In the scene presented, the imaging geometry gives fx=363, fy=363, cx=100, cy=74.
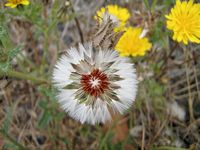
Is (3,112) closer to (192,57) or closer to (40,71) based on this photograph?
(40,71)

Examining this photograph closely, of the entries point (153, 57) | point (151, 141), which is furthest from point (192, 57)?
point (151, 141)

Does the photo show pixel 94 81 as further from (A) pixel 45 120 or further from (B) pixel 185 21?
(A) pixel 45 120

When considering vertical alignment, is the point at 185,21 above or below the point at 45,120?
above

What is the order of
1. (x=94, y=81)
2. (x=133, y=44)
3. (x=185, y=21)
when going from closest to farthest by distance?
(x=94, y=81), (x=185, y=21), (x=133, y=44)

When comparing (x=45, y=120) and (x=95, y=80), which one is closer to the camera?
(x=95, y=80)

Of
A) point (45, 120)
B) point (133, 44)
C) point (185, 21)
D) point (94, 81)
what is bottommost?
point (45, 120)

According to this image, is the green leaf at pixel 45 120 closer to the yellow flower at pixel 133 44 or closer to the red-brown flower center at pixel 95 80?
the yellow flower at pixel 133 44

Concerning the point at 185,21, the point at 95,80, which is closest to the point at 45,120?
the point at 95,80

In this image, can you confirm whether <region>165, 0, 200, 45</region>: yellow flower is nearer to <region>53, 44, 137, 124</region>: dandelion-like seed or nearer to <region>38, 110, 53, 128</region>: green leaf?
<region>53, 44, 137, 124</region>: dandelion-like seed
